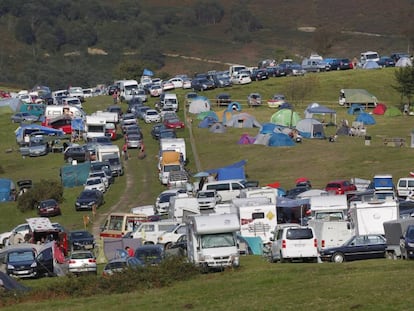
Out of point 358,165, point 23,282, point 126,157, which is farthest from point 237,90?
point 23,282

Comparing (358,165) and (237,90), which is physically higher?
(237,90)

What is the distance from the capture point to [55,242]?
4222 cm

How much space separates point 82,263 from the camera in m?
36.2

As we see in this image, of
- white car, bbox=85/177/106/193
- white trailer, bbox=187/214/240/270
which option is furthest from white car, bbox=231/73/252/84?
white trailer, bbox=187/214/240/270

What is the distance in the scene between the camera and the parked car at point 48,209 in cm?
5541

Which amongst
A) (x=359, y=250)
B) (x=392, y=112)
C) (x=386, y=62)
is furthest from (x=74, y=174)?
(x=386, y=62)

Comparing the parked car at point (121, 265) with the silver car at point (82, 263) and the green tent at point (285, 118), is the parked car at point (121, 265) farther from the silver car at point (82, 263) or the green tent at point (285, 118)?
the green tent at point (285, 118)

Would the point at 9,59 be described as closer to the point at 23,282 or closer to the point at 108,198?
the point at 108,198

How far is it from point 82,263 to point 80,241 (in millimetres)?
7279

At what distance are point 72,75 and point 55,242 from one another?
130596 millimetres

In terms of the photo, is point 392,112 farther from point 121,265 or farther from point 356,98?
point 121,265

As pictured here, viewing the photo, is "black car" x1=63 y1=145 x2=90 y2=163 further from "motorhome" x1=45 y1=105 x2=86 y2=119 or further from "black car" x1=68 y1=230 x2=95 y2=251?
"black car" x1=68 y1=230 x2=95 y2=251

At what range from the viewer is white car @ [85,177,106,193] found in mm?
60250

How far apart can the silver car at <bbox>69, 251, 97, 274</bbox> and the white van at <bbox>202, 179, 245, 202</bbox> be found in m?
17.2
